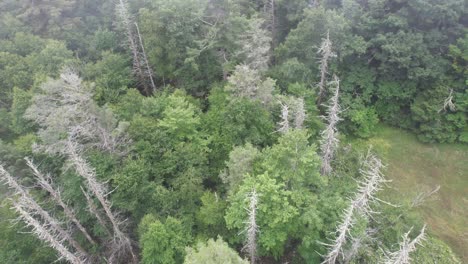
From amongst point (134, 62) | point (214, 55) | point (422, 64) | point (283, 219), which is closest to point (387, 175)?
point (422, 64)

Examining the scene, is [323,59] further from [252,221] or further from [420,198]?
[252,221]

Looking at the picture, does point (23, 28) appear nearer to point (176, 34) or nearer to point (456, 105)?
point (176, 34)

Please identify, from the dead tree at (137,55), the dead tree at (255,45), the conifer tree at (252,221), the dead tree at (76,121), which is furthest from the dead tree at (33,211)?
the dead tree at (255,45)

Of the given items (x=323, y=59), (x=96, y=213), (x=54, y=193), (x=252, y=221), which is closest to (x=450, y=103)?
(x=323, y=59)

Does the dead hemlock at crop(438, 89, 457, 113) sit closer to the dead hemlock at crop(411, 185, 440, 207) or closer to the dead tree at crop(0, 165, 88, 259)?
the dead hemlock at crop(411, 185, 440, 207)

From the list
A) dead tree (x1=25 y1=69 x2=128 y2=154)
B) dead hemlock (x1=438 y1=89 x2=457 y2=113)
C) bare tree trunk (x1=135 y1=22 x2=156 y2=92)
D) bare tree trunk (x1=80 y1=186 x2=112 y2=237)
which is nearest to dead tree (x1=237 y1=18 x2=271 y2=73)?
bare tree trunk (x1=135 y1=22 x2=156 y2=92)

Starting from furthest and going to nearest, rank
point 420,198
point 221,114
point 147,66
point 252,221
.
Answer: point 147,66
point 420,198
point 221,114
point 252,221
